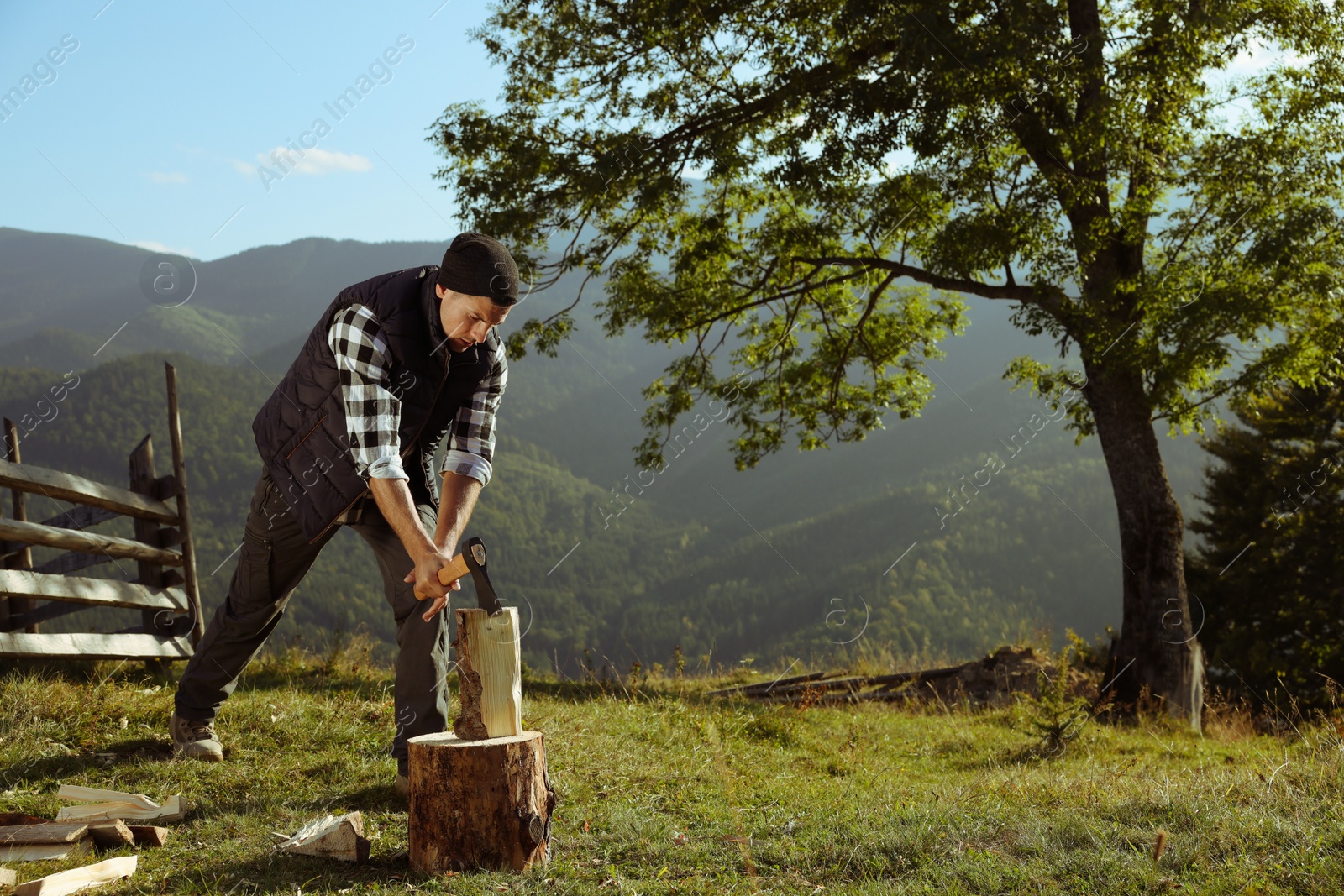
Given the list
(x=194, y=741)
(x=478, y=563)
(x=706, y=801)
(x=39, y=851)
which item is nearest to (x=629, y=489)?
(x=194, y=741)

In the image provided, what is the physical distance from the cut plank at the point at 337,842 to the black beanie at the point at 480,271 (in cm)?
191

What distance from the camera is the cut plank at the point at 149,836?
3301 millimetres

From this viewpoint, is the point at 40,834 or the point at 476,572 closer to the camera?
the point at 476,572

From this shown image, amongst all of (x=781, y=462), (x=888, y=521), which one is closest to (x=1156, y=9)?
(x=888, y=521)

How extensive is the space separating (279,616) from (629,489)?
4840 cm

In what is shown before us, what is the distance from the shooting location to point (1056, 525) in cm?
9856

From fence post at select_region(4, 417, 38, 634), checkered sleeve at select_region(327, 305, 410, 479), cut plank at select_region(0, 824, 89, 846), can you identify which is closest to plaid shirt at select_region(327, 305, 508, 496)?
checkered sleeve at select_region(327, 305, 410, 479)

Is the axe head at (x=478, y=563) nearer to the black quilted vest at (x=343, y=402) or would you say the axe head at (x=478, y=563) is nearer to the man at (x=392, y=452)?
the man at (x=392, y=452)

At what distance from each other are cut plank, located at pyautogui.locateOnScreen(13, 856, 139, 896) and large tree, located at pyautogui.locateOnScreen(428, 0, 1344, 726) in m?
8.36

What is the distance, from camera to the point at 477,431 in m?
3.74

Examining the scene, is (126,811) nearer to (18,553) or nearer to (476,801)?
(476,801)

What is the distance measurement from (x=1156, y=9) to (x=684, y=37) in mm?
4915

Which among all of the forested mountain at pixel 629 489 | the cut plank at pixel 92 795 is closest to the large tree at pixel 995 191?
the cut plank at pixel 92 795

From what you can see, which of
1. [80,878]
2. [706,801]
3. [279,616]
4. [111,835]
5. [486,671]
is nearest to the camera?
[80,878]
